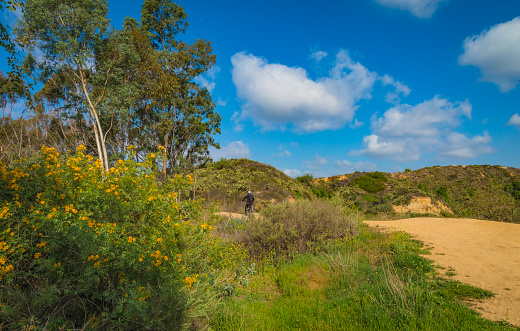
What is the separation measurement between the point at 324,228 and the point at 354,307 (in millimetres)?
3359

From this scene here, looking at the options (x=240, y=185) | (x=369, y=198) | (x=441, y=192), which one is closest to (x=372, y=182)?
(x=369, y=198)

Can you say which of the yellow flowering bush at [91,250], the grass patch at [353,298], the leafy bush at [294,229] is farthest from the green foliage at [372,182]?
the yellow flowering bush at [91,250]

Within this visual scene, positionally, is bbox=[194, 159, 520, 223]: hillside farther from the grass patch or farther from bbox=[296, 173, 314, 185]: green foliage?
the grass patch

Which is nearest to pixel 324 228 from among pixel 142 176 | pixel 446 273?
pixel 446 273

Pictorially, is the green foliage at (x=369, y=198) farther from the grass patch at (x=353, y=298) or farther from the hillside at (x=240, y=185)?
the grass patch at (x=353, y=298)

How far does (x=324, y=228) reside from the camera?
23.5ft

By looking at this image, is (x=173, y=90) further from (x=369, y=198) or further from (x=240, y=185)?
(x=369, y=198)

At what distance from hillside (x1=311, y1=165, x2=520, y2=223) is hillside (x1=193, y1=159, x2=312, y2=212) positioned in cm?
558

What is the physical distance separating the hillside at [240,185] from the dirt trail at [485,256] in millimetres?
12932

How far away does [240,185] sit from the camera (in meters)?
22.1

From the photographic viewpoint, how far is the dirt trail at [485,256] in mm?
3545

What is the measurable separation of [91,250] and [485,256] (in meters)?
7.05

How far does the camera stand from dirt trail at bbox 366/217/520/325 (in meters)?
3.54

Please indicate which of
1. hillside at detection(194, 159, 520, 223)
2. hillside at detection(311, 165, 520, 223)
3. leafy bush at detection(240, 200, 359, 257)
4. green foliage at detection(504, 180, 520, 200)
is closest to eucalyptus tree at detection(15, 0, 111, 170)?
hillside at detection(194, 159, 520, 223)
